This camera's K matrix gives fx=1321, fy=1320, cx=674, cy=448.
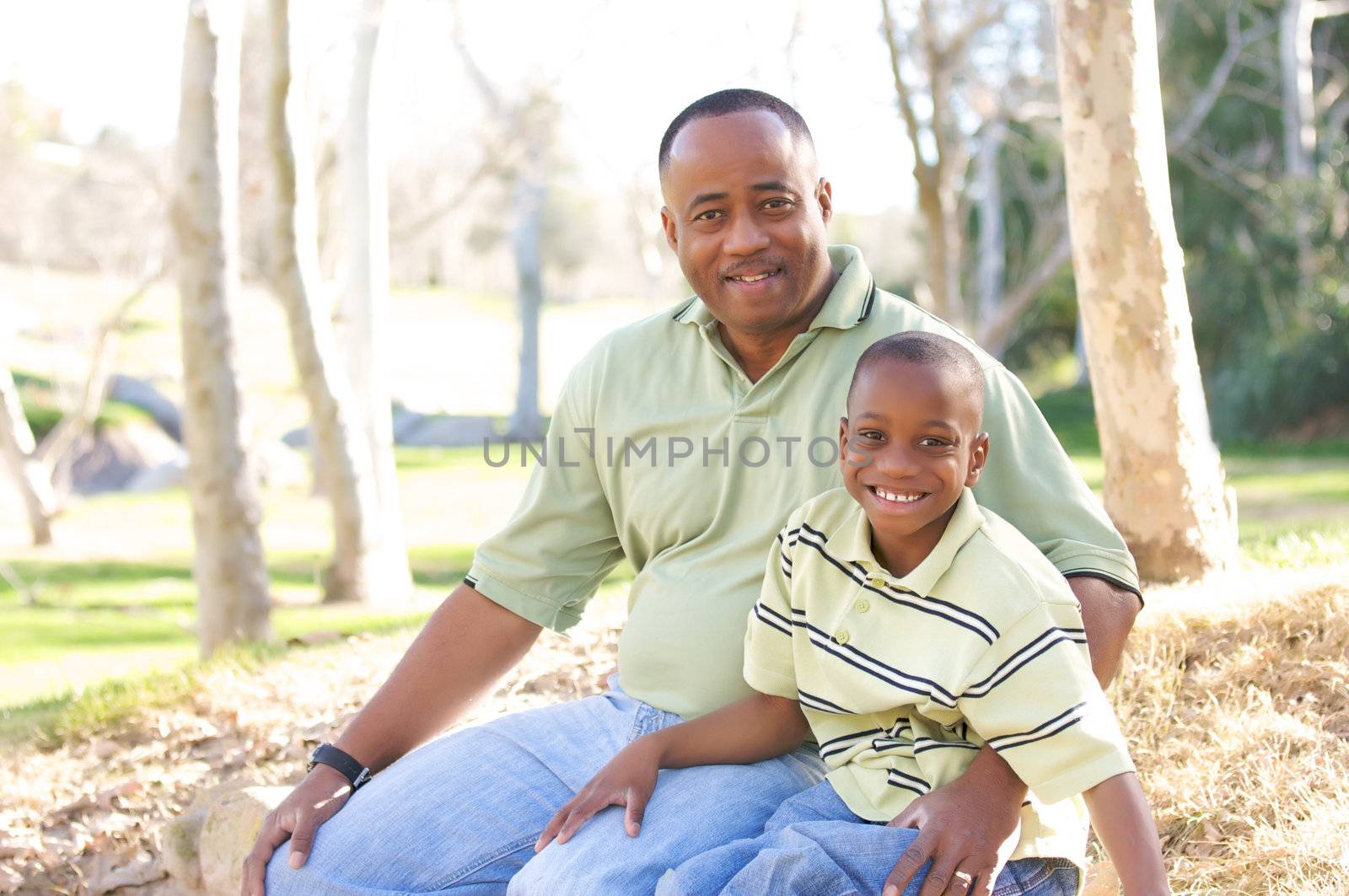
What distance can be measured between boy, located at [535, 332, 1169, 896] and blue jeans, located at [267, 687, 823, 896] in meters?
0.06

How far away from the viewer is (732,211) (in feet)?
7.86

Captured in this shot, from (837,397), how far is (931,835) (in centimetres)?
83

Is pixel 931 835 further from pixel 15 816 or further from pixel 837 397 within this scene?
pixel 15 816

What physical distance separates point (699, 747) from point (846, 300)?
85cm

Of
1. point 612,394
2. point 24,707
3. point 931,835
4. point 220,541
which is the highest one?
point 612,394

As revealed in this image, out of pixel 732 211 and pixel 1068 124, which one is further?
pixel 1068 124

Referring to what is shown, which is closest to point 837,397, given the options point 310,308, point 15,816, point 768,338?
point 768,338

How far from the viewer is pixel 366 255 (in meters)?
9.46

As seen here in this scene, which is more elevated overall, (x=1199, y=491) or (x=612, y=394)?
(x=612, y=394)

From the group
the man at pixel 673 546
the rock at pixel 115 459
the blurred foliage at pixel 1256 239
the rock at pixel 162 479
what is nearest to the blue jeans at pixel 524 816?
the man at pixel 673 546

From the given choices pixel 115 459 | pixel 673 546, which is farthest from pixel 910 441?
pixel 115 459

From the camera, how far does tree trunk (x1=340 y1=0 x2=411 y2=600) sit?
9.27 metres

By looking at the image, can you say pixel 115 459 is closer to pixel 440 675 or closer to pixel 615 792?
pixel 440 675

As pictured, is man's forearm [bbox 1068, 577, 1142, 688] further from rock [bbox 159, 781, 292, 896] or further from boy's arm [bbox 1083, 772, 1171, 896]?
rock [bbox 159, 781, 292, 896]
